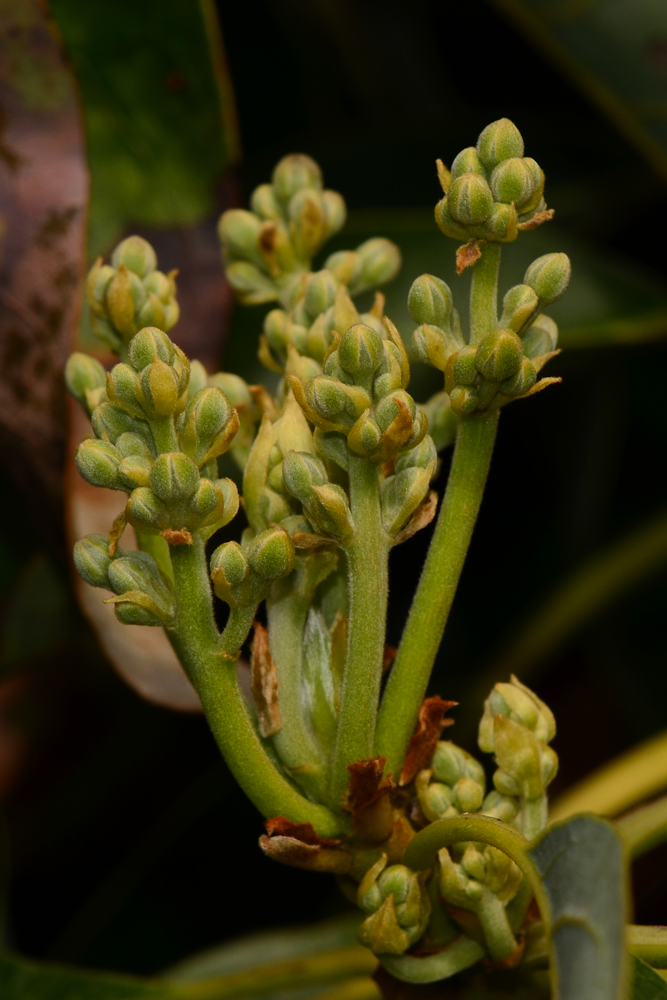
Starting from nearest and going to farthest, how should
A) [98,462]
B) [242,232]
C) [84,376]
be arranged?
[98,462]
[84,376]
[242,232]

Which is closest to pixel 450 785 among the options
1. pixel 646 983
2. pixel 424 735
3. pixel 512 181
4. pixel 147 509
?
pixel 424 735

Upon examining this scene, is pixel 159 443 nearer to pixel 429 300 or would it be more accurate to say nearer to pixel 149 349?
pixel 149 349

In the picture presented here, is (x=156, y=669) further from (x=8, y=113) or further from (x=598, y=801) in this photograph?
(x=8, y=113)

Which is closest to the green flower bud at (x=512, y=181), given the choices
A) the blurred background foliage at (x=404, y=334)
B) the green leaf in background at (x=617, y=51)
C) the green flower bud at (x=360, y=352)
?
the green flower bud at (x=360, y=352)

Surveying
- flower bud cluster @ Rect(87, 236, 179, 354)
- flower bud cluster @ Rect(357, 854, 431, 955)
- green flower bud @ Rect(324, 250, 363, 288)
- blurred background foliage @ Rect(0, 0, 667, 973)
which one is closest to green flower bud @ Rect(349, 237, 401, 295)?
green flower bud @ Rect(324, 250, 363, 288)

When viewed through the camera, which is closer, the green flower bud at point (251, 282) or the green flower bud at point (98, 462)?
the green flower bud at point (98, 462)

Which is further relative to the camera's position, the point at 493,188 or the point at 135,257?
the point at 135,257

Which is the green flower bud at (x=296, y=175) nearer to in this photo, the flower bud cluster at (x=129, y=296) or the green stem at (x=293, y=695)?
the flower bud cluster at (x=129, y=296)

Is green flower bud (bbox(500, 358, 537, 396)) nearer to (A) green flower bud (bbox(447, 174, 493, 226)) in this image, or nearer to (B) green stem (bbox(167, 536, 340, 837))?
(A) green flower bud (bbox(447, 174, 493, 226))
